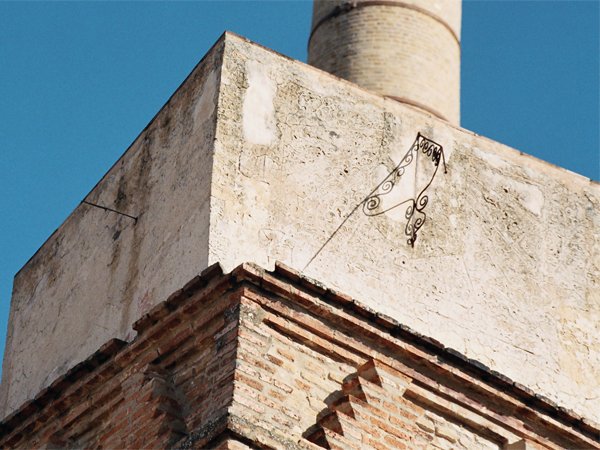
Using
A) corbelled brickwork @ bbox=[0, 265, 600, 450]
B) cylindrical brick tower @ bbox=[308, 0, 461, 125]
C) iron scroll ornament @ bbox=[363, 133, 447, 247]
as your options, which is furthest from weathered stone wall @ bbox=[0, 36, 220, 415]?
cylindrical brick tower @ bbox=[308, 0, 461, 125]

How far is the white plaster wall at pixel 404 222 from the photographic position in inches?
461

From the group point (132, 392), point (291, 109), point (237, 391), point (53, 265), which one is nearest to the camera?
point (237, 391)

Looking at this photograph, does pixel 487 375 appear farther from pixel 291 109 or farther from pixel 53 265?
pixel 53 265

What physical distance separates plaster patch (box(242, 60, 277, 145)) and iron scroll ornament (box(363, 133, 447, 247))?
0.77 m

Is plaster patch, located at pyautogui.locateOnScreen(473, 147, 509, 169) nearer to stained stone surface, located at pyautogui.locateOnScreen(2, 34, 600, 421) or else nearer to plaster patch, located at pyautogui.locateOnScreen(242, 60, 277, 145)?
stained stone surface, located at pyautogui.locateOnScreen(2, 34, 600, 421)

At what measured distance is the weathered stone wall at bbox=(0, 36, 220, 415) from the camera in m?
11.8

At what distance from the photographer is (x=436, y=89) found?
1494 centimetres

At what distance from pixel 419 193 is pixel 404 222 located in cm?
26

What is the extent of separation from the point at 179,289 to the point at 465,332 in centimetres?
189

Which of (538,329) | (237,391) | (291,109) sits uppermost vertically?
(291,109)

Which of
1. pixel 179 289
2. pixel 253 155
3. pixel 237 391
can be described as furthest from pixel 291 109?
pixel 237 391

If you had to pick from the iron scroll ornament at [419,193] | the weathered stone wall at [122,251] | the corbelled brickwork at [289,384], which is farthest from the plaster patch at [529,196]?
the weathered stone wall at [122,251]

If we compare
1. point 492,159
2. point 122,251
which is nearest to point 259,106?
point 122,251

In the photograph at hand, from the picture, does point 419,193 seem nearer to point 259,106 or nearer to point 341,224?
point 341,224
